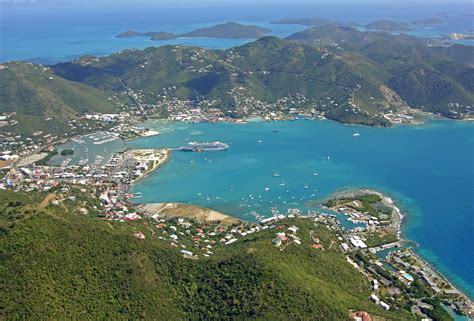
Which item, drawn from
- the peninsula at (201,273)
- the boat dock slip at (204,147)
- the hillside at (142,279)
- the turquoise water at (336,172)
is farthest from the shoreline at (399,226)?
the boat dock slip at (204,147)

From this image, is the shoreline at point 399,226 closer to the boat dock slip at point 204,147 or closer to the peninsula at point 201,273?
the peninsula at point 201,273

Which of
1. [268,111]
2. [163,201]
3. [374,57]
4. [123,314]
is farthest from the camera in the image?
[374,57]

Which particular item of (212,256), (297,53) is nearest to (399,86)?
(297,53)

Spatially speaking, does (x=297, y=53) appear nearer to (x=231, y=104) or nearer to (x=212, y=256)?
(x=231, y=104)

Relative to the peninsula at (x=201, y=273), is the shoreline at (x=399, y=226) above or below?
below

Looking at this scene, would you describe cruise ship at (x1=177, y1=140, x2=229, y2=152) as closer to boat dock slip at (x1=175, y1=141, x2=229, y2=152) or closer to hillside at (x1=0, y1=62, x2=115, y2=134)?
boat dock slip at (x1=175, y1=141, x2=229, y2=152)
